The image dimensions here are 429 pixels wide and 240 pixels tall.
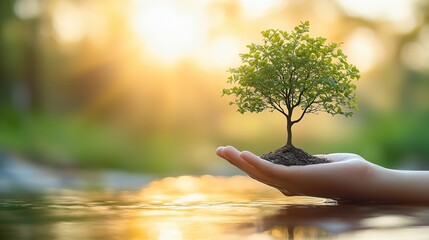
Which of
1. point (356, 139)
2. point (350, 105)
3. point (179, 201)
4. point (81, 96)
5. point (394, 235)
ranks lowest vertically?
point (394, 235)

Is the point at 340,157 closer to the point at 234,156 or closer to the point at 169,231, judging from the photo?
the point at 234,156

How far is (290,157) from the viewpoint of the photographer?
9.45 ft

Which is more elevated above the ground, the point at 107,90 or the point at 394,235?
the point at 107,90

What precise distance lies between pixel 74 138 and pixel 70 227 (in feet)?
20.3

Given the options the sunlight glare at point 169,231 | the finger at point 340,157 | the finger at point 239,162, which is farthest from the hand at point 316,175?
the sunlight glare at point 169,231

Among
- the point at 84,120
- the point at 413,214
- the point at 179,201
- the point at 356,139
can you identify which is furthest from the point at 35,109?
the point at 413,214

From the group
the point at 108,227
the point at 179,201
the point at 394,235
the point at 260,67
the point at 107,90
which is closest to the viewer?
the point at 394,235

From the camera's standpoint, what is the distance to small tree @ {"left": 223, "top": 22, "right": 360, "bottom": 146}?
2980 millimetres

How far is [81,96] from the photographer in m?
8.98

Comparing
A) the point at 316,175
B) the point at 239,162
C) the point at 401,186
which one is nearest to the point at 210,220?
the point at 239,162

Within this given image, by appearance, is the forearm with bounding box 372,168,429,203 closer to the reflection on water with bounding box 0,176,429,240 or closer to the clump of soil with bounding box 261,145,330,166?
the reflection on water with bounding box 0,176,429,240

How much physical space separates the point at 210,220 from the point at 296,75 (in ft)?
2.68

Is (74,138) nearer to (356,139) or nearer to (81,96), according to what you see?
(81,96)

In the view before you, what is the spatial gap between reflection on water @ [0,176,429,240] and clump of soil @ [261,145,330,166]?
20 centimetres
